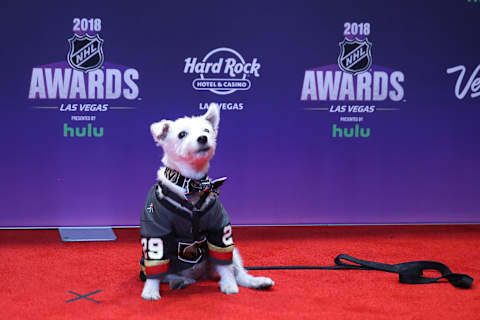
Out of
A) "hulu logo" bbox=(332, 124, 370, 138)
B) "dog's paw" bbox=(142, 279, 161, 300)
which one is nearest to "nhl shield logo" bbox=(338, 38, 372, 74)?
"hulu logo" bbox=(332, 124, 370, 138)

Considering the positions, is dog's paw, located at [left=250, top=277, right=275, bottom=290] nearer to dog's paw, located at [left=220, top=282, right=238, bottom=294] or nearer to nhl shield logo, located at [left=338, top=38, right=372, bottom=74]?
dog's paw, located at [left=220, top=282, right=238, bottom=294]

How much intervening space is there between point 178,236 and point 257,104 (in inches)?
76.4

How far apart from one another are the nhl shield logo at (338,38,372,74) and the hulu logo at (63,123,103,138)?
2097 millimetres

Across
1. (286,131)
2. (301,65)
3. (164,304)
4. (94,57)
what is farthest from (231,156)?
(164,304)

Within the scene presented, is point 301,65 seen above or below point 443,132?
above

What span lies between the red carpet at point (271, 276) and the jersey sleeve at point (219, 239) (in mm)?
191

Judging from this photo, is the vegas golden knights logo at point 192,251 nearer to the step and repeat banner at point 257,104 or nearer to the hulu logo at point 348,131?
the step and repeat banner at point 257,104

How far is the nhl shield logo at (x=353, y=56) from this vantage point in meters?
4.63

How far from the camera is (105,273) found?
11.1 feet

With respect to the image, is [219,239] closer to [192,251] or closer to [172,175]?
[192,251]

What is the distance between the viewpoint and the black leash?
312cm

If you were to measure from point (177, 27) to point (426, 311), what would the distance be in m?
2.95

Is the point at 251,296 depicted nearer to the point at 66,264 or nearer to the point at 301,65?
the point at 66,264

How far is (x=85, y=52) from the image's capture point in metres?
4.43
